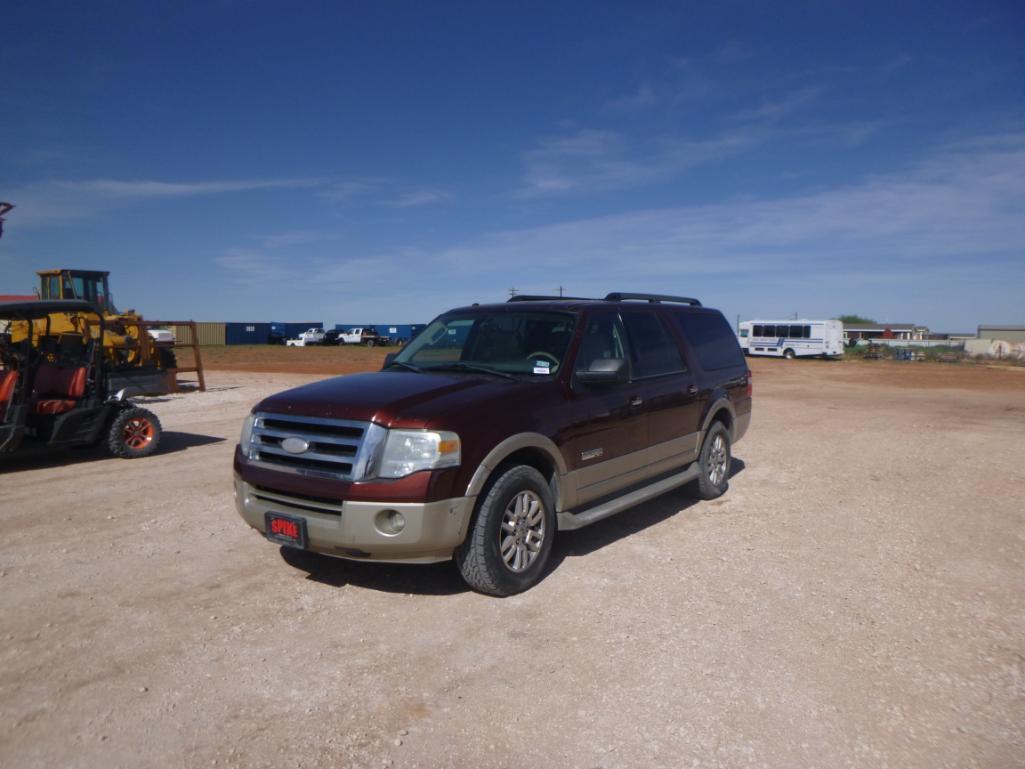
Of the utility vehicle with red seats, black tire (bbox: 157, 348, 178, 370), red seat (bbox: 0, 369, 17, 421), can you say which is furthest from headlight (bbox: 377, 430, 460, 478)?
black tire (bbox: 157, 348, 178, 370)

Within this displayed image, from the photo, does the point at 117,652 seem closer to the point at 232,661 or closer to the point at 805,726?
the point at 232,661

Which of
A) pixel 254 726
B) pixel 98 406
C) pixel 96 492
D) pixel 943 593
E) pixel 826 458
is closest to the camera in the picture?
pixel 254 726

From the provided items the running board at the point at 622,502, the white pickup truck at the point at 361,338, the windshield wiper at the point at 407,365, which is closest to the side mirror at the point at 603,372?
the running board at the point at 622,502

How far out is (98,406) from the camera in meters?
8.82

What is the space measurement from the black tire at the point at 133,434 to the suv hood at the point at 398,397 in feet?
16.9

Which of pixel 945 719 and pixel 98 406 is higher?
pixel 98 406

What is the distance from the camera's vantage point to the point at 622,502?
5.54m

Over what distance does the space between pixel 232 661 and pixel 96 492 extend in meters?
4.55

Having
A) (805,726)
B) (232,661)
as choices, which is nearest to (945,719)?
(805,726)

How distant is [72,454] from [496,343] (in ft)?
23.0

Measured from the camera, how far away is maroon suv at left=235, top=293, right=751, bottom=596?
13.7ft

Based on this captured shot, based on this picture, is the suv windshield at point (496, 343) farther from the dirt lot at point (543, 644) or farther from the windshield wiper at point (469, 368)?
the dirt lot at point (543, 644)

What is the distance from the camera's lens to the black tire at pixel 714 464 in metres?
7.05

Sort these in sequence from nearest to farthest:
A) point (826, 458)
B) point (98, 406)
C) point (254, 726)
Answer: point (254, 726) → point (98, 406) → point (826, 458)
